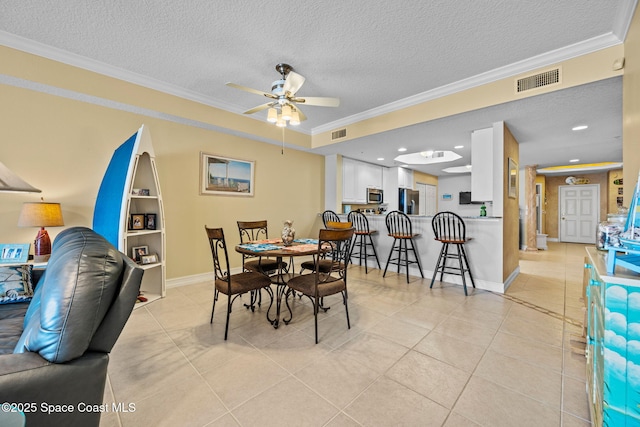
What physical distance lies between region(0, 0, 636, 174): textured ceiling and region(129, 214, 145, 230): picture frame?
1.63m

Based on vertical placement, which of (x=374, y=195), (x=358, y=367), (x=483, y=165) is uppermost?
(x=483, y=165)

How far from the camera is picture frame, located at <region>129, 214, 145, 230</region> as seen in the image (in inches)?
124

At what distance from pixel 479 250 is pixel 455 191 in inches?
229

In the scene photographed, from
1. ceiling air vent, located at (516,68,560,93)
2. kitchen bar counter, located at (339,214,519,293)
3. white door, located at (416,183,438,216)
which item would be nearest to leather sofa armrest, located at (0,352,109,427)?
kitchen bar counter, located at (339,214,519,293)

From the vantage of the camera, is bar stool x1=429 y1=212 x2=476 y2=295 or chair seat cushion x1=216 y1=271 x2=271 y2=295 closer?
chair seat cushion x1=216 y1=271 x2=271 y2=295

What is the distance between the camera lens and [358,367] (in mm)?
1815

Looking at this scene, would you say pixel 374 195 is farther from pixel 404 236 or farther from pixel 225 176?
pixel 225 176

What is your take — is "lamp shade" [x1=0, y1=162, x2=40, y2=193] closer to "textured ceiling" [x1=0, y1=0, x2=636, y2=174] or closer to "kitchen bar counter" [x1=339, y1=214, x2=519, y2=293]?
"textured ceiling" [x1=0, y1=0, x2=636, y2=174]

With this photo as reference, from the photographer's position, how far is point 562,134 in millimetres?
4066

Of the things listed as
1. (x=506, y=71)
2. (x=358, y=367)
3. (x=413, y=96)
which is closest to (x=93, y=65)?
(x=413, y=96)

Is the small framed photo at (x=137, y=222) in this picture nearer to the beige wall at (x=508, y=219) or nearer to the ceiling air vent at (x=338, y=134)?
the ceiling air vent at (x=338, y=134)

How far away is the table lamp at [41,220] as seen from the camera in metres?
2.40

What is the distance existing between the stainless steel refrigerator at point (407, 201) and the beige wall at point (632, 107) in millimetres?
4864

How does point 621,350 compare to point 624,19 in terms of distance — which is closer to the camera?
point 621,350
